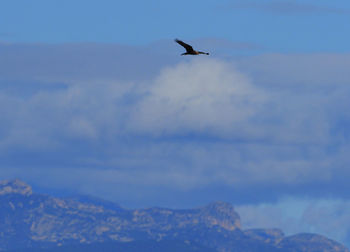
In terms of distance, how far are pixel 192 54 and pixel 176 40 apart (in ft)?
33.1

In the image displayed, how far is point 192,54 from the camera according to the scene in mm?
140500

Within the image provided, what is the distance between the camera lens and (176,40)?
429 ft

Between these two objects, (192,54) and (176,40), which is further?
(192,54)
